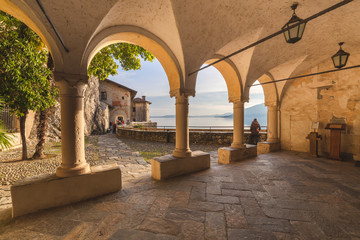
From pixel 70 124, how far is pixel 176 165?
247cm

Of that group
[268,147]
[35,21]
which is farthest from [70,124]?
[268,147]

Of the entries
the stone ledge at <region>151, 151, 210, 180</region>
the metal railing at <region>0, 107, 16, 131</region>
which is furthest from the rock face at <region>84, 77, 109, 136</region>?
the stone ledge at <region>151, 151, 210, 180</region>

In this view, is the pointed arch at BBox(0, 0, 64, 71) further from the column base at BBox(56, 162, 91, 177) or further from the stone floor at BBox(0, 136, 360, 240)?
the stone floor at BBox(0, 136, 360, 240)

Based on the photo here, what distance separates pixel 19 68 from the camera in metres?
4.73

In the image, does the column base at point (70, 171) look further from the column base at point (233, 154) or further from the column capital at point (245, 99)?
the column capital at point (245, 99)

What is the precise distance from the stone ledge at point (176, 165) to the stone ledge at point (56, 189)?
3.33ft

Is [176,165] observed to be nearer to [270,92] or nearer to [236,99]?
[236,99]

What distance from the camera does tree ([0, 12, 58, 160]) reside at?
4469mm

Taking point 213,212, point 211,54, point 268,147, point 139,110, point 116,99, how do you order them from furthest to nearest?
point 139,110, point 116,99, point 268,147, point 211,54, point 213,212

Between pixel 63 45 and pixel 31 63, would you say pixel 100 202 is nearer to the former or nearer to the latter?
pixel 63 45

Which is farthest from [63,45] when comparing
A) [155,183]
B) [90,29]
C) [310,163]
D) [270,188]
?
[310,163]

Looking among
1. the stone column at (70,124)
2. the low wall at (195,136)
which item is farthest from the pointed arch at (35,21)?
the low wall at (195,136)

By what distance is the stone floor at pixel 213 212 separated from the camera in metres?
2.07

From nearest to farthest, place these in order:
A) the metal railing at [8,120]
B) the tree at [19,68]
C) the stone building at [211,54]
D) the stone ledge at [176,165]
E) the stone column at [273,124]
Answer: the stone building at [211,54], the stone ledge at [176,165], the tree at [19,68], the stone column at [273,124], the metal railing at [8,120]
